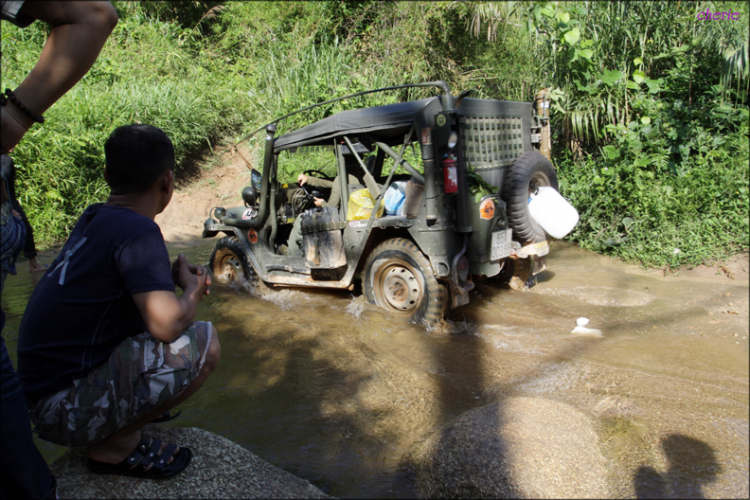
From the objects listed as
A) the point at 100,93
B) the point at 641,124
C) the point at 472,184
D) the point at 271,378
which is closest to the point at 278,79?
the point at 100,93

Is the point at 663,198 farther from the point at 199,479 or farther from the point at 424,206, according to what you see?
the point at 199,479

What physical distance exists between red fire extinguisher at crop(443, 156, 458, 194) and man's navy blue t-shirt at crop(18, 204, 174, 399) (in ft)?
9.46

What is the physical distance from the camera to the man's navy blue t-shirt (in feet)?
6.09

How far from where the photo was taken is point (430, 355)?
420 cm

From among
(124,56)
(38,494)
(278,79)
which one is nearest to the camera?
(38,494)

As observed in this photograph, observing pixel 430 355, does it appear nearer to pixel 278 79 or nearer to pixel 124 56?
pixel 278 79

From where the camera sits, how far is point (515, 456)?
2322 millimetres

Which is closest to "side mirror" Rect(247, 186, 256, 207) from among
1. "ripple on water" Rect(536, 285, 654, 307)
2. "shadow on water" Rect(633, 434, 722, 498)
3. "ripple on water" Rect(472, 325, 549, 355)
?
"ripple on water" Rect(472, 325, 549, 355)

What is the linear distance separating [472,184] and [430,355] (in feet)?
5.09

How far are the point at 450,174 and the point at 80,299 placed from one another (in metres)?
3.12

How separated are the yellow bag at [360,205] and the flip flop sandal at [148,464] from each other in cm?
313

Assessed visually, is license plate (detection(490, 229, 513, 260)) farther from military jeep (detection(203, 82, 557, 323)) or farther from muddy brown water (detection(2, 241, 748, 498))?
muddy brown water (detection(2, 241, 748, 498))

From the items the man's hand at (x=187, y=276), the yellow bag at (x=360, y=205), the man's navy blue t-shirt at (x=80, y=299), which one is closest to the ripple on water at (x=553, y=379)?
the yellow bag at (x=360, y=205)

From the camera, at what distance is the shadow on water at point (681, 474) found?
83.2 inches
